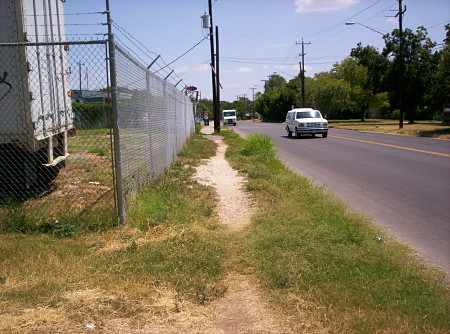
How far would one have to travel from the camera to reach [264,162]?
40.9 ft

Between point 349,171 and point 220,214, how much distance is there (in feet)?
21.1

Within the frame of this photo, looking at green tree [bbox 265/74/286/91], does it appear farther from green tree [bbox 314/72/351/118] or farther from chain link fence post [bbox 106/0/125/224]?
chain link fence post [bbox 106/0/125/224]

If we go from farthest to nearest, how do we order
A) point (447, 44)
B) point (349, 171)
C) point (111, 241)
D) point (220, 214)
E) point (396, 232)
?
point (447, 44) → point (349, 171) → point (220, 214) → point (396, 232) → point (111, 241)

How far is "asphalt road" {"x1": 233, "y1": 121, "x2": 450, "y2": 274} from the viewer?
6.00m

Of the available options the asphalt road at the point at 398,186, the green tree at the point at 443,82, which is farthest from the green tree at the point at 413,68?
the asphalt road at the point at 398,186

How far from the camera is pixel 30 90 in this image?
20.2ft

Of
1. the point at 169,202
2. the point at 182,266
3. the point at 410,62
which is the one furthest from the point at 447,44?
the point at 182,266

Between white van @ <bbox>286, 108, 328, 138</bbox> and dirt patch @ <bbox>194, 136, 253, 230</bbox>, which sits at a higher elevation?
white van @ <bbox>286, 108, 328, 138</bbox>

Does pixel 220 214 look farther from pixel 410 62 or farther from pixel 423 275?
pixel 410 62

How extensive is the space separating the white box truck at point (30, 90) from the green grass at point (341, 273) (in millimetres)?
3562

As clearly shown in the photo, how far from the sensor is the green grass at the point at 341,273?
339cm

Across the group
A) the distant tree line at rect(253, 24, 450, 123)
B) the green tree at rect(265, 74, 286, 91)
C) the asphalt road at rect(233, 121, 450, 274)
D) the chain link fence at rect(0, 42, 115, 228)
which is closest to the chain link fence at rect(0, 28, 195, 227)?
the chain link fence at rect(0, 42, 115, 228)

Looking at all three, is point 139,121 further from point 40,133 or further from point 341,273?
point 341,273

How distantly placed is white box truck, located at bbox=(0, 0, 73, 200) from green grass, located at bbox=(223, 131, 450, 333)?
3562 mm
